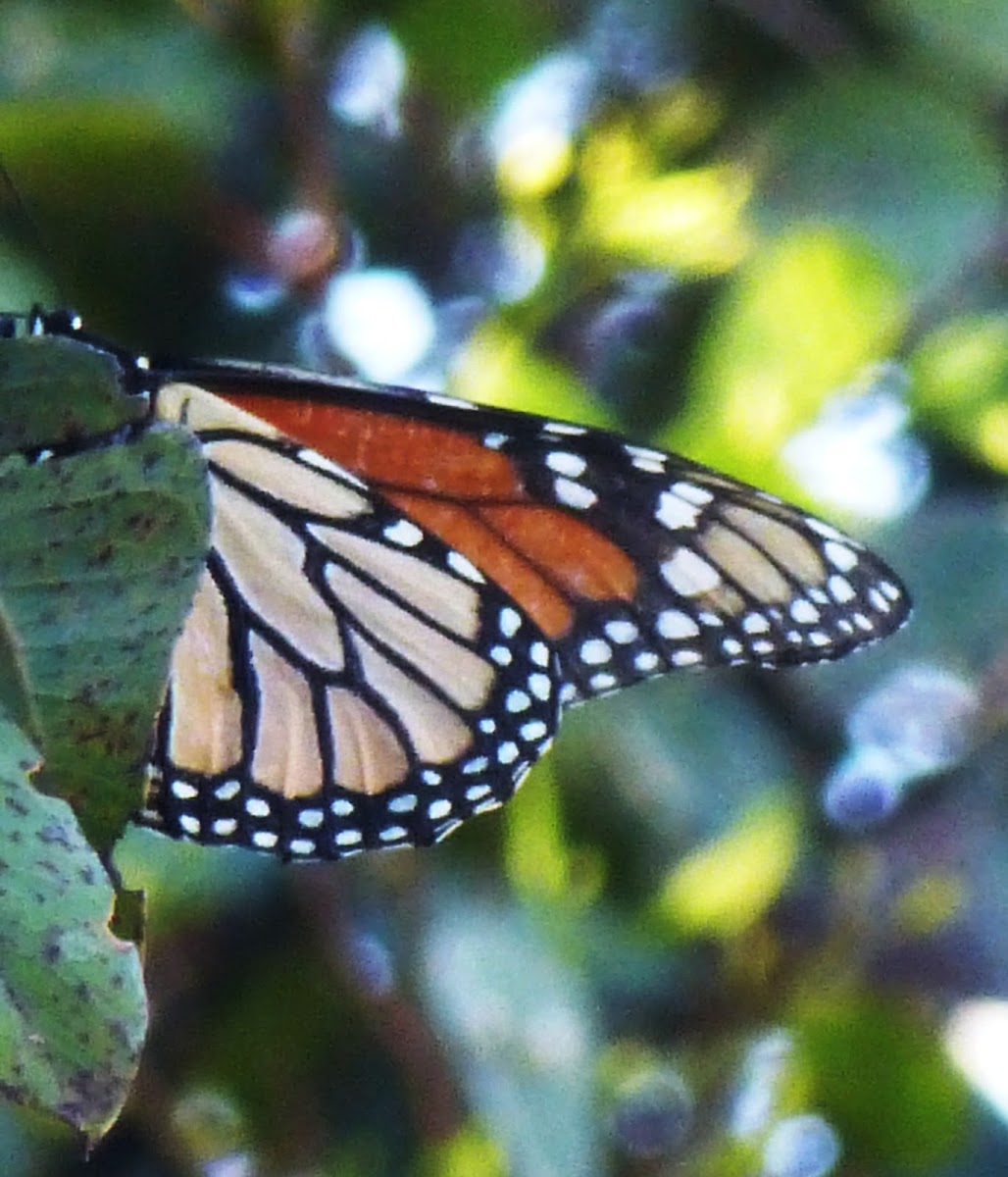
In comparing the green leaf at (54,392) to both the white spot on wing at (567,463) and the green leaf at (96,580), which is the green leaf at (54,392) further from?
the white spot on wing at (567,463)

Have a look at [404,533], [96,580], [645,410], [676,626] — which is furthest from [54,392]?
[645,410]

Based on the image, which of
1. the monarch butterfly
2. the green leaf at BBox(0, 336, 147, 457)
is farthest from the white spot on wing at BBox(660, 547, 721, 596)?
the green leaf at BBox(0, 336, 147, 457)

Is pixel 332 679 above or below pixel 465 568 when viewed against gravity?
below

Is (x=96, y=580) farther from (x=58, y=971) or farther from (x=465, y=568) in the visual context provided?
(x=465, y=568)

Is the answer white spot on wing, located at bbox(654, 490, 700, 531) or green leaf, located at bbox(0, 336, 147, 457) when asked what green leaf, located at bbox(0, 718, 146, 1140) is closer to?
green leaf, located at bbox(0, 336, 147, 457)

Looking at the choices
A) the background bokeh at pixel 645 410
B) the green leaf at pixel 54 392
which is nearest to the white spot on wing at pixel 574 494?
the background bokeh at pixel 645 410

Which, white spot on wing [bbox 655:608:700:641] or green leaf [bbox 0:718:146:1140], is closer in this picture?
green leaf [bbox 0:718:146:1140]

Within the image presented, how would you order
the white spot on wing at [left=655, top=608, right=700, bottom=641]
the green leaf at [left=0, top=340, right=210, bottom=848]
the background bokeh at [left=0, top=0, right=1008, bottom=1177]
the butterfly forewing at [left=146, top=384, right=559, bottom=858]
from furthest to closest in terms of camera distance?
the background bokeh at [left=0, top=0, right=1008, bottom=1177] → the white spot on wing at [left=655, top=608, right=700, bottom=641] → the butterfly forewing at [left=146, top=384, right=559, bottom=858] → the green leaf at [left=0, top=340, right=210, bottom=848]

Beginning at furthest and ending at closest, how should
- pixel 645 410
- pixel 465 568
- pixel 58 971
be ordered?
pixel 645 410, pixel 465 568, pixel 58 971

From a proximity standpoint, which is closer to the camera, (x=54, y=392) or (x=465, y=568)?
(x=54, y=392)
